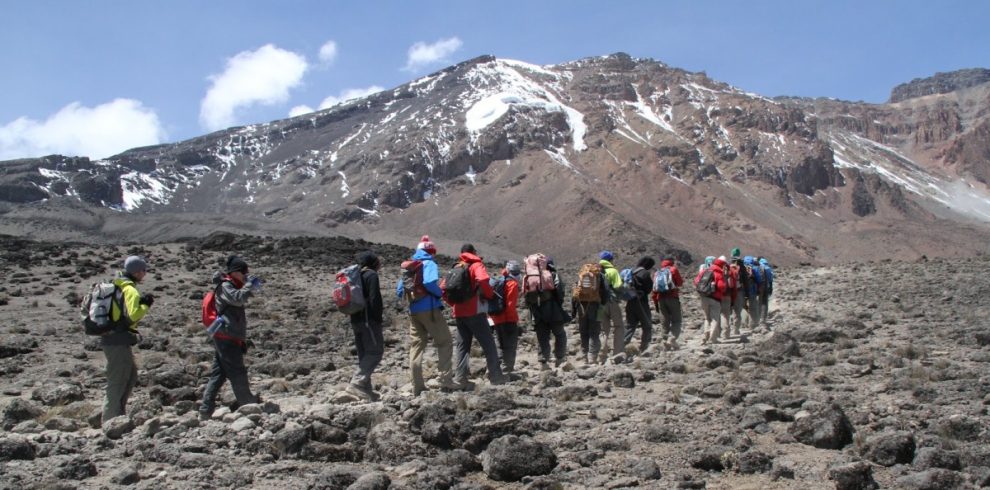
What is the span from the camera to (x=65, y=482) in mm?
5566

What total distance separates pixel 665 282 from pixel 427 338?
20.0 feet

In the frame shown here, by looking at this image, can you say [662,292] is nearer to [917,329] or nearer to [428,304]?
[917,329]

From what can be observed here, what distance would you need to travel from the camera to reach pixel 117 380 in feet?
25.8

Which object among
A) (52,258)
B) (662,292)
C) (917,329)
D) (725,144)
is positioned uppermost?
(725,144)

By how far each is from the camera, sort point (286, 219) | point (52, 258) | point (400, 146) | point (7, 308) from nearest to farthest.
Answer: point (7, 308)
point (52, 258)
point (286, 219)
point (400, 146)

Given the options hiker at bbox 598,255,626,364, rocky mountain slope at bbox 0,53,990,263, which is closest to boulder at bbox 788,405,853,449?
hiker at bbox 598,255,626,364

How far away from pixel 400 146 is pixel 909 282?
121097 mm

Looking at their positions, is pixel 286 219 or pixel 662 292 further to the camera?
pixel 286 219

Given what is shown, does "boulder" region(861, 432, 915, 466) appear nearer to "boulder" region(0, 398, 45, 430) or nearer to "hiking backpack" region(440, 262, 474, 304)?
"hiking backpack" region(440, 262, 474, 304)

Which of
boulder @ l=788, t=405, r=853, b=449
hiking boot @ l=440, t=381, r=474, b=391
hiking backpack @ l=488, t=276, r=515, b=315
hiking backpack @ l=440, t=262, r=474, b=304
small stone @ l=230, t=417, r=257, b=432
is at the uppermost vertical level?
hiking backpack @ l=440, t=262, r=474, b=304

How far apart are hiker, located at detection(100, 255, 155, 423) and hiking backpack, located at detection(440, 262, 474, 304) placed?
3089 mm

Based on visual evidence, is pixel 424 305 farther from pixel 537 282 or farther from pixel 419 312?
pixel 537 282

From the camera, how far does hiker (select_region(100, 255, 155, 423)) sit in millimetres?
7801

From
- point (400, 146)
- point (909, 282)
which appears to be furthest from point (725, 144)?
point (909, 282)
